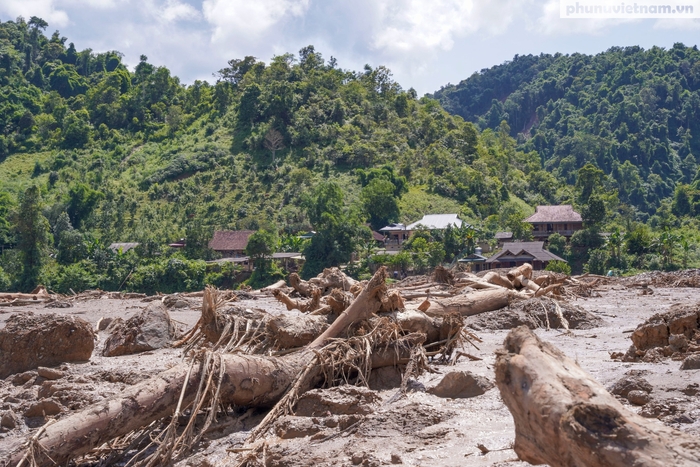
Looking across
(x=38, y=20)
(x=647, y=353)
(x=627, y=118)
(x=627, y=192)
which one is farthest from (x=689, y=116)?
(x=647, y=353)

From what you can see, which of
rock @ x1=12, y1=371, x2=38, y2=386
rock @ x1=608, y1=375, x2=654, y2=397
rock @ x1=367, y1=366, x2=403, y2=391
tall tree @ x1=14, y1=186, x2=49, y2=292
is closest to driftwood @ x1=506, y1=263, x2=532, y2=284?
rock @ x1=367, y1=366, x2=403, y2=391

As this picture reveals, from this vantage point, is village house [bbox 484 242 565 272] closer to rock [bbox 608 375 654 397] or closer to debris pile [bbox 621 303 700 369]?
debris pile [bbox 621 303 700 369]

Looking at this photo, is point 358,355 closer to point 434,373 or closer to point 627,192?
point 434,373

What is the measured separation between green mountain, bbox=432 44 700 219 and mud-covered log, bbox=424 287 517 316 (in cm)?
9102

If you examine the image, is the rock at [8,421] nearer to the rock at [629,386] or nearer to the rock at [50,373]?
the rock at [50,373]

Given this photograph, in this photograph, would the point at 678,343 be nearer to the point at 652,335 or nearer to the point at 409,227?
the point at 652,335

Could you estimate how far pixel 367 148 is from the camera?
68938mm

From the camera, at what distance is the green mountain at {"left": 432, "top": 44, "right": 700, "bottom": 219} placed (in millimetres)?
110812

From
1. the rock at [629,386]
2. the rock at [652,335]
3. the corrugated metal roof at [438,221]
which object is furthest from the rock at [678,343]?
the corrugated metal roof at [438,221]

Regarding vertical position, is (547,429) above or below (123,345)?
above

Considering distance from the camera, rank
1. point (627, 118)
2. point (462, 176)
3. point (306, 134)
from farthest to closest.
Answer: point (627, 118), point (306, 134), point (462, 176)

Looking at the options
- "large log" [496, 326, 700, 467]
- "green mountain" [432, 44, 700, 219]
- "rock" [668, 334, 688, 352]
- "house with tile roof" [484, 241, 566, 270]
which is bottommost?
"house with tile roof" [484, 241, 566, 270]

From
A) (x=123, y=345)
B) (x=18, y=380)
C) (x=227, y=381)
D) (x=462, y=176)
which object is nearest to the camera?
(x=227, y=381)

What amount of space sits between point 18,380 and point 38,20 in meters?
136
